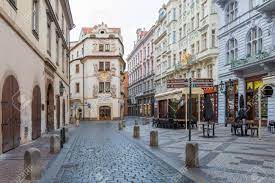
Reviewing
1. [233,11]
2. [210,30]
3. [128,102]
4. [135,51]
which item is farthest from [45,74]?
[128,102]

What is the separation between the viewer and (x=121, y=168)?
358 inches

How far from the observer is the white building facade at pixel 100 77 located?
58.5 metres

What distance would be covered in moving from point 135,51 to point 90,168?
78.5m

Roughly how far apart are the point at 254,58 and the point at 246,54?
8.76 feet

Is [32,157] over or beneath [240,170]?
over

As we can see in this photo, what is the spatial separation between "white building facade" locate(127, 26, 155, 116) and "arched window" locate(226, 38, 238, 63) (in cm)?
3504

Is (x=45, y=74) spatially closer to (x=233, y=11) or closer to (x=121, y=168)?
(x=121, y=168)

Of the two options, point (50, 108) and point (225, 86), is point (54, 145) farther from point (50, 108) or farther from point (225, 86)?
point (225, 86)

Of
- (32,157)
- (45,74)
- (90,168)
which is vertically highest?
(45,74)

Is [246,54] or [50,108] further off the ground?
[246,54]

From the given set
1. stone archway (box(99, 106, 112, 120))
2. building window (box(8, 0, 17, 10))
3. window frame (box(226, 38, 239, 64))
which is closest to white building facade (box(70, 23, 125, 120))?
stone archway (box(99, 106, 112, 120))

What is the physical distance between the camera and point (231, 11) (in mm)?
31000

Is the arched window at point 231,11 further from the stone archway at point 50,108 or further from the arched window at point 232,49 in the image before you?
the stone archway at point 50,108

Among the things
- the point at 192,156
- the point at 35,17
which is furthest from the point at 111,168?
the point at 35,17
